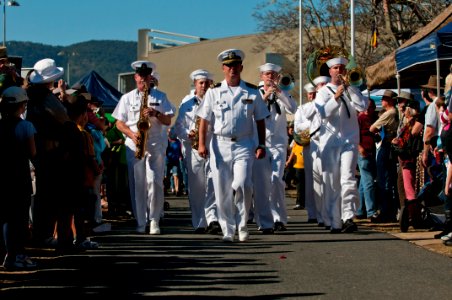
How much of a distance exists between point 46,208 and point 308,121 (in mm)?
6074

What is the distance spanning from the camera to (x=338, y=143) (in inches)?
587

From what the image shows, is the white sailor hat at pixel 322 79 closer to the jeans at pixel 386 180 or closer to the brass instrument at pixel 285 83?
the brass instrument at pixel 285 83

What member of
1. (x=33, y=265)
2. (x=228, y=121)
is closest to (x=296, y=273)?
(x=33, y=265)

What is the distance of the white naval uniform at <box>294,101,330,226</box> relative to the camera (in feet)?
51.1

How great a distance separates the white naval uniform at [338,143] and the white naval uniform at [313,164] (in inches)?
13.8

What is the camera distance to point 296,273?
10.3m

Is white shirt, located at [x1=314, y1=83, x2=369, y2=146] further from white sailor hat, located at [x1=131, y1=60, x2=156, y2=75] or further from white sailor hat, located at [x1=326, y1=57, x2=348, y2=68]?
white sailor hat, located at [x1=131, y1=60, x2=156, y2=75]

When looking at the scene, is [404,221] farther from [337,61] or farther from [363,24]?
[363,24]

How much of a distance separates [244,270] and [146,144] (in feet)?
15.8

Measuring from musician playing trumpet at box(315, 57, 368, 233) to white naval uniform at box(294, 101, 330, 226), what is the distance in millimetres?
364

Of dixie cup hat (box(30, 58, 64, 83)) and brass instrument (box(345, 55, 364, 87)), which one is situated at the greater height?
brass instrument (box(345, 55, 364, 87))

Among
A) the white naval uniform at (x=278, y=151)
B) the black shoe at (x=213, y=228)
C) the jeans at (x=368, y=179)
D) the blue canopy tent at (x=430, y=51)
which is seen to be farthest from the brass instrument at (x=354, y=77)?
the jeans at (x=368, y=179)

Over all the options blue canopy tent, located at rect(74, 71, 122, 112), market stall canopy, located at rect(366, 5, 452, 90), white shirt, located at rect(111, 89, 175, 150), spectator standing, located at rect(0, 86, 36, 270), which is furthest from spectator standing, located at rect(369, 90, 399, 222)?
blue canopy tent, located at rect(74, 71, 122, 112)

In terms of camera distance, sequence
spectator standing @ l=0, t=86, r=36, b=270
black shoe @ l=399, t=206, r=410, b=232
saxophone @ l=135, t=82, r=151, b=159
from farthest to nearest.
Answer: saxophone @ l=135, t=82, r=151, b=159 < black shoe @ l=399, t=206, r=410, b=232 < spectator standing @ l=0, t=86, r=36, b=270
